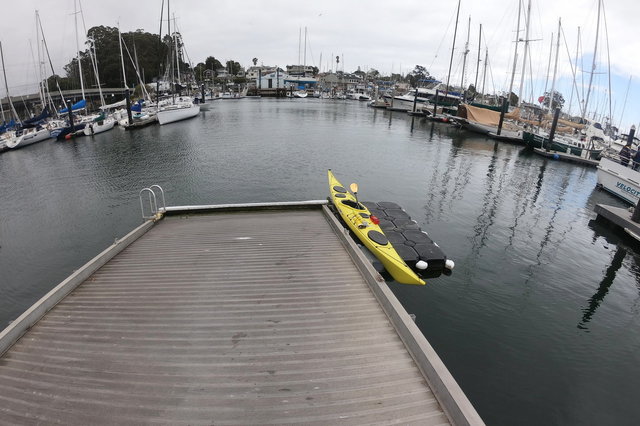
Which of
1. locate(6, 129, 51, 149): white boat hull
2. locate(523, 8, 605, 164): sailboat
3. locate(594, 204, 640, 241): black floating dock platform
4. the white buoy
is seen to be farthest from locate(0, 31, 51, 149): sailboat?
locate(523, 8, 605, 164): sailboat

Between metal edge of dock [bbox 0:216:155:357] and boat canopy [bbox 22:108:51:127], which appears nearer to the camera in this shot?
metal edge of dock [bbox 0:216:155:357]

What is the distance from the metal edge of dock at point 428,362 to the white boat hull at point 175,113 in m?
48.0

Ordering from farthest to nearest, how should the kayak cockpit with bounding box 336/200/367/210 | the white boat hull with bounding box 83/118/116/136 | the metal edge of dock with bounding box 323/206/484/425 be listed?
1. the white boat hull with bounding box 83/118/116/136
2. the kayak cockpit with bounding box 336/200/367/210
3. the metal edge of dock with bounding box 323/206/484/425

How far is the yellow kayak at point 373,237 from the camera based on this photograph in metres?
10.9

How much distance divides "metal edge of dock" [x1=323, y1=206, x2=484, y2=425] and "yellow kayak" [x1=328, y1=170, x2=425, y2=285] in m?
3.71

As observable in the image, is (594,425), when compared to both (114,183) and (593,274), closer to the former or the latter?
(593,274)

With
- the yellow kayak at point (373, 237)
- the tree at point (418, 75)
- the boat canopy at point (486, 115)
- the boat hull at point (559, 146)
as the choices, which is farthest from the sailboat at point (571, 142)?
the tree at point (418, 75)

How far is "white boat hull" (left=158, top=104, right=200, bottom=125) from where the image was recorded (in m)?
46.7

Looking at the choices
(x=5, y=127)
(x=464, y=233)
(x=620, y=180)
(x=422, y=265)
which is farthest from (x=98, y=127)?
(x=620, y=180)

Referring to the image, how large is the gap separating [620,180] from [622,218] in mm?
7910

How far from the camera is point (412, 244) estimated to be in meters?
12.9

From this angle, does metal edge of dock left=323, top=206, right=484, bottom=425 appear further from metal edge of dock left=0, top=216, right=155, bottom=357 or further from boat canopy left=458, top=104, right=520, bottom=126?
boat canopy left=458, top=104, right=520, bottom=126

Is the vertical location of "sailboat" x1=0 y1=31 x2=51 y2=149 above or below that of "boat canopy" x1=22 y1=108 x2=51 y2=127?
below

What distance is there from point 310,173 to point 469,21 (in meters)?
59.6
